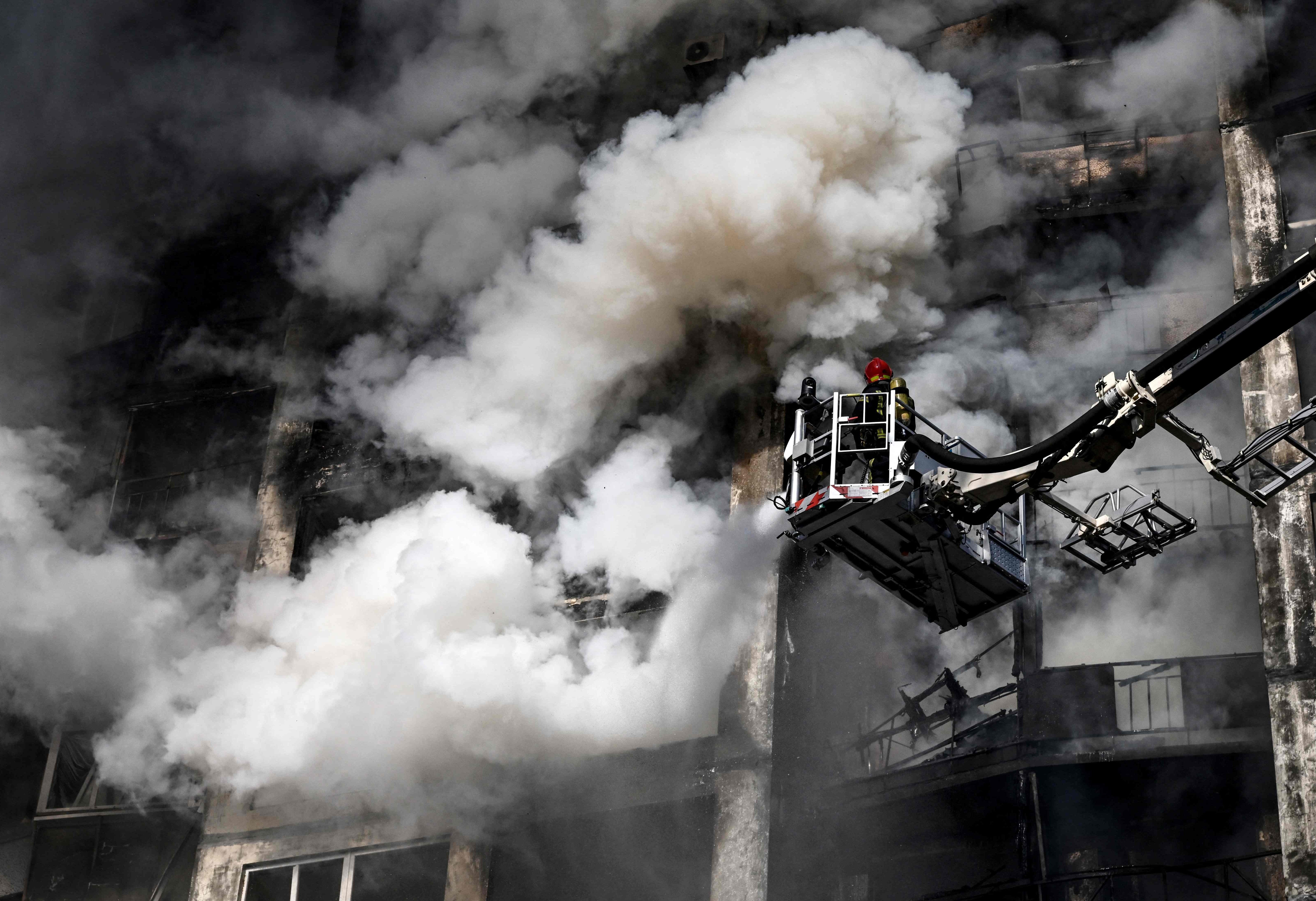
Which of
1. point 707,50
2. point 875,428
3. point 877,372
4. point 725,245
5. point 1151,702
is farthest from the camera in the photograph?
point 707,50

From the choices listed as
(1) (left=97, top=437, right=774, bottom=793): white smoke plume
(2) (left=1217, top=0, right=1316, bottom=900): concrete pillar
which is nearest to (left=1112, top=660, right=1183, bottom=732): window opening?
(2) (left=1217, top=0, right=1316, bottom=900): concrete pillar

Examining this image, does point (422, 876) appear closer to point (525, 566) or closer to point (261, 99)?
point (525, 566)

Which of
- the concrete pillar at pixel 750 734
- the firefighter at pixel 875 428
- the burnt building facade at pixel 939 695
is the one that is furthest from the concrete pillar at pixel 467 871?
the firefighter at pixel 875 428

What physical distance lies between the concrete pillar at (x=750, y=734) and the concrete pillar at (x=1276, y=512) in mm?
4673

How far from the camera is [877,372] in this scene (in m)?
11.3

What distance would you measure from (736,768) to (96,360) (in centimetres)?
1196

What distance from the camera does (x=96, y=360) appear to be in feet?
71.4

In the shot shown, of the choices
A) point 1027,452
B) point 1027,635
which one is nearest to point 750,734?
point 1027,635

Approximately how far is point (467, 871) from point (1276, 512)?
29.3 ft

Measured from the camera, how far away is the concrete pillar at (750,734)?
571 inches

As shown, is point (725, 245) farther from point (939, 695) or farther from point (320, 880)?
point (320, 880)

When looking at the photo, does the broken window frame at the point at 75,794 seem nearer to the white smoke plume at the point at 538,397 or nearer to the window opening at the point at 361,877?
the white smoke plume at the point at 538,397

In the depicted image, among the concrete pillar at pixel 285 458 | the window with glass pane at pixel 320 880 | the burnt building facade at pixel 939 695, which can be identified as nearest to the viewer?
the burnt building facade at pixel 939 695

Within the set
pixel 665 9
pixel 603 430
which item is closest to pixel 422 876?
pixel 603 430
